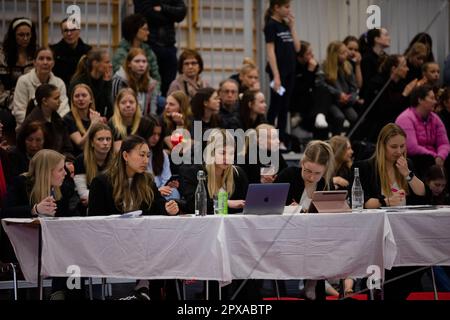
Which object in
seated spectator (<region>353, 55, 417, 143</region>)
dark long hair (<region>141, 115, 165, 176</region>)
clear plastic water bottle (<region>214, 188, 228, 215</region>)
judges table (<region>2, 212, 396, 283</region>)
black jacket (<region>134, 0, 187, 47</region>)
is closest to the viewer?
judges table (<region>2, 212, 396, 283</region>)

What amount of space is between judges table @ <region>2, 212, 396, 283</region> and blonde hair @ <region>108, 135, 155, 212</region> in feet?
1.50

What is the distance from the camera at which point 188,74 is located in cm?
830

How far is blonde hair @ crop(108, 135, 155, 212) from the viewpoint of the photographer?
564 cm

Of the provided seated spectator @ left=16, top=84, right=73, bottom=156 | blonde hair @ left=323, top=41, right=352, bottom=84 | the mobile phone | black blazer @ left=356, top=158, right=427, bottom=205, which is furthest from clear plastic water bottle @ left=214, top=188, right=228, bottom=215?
blonde hair @ left=323, top=41, right=352, bottom=84

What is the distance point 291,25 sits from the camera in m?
8.85

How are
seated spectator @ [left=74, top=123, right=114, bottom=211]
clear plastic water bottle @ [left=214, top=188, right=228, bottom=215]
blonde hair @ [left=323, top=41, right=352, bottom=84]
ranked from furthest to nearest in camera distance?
blonde hair @ [left=323, top=41, right=352, bottom=84]
seated spectator @ [left=74, top=123, right=114, bottom=211]
clear plastic water bottle @ [left=214, top=188, right=228, bottom=215]

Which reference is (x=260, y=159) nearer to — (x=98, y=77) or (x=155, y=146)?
(x=155, y=146)

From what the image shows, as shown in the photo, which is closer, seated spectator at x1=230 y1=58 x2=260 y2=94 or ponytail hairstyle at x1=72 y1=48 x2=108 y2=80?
ponytail hairstyle at x1=72 y1=48 x2=108 y2=80

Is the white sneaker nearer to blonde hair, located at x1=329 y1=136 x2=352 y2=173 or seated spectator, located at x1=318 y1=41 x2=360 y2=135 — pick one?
seated spectator, located at x1=318 y1=41 x2=360 y2=135

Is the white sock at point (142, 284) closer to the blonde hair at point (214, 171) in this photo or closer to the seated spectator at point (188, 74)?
the blonde hair at point (214, 171)

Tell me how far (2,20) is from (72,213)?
345 cm

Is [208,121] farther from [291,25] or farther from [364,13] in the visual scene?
[364,13]

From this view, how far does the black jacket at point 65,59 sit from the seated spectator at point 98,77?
1.44 feet

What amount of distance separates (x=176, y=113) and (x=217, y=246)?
8.82 feet
